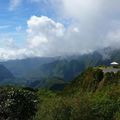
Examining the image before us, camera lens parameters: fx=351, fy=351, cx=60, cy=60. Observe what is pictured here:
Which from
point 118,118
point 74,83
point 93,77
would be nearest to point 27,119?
point 118,118

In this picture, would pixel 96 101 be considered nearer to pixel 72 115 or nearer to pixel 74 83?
pixel 72 115

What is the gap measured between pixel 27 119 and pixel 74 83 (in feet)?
301

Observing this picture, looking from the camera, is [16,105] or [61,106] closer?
[61,106]

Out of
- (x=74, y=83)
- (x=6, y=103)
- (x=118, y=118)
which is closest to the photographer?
(x=118, y=118)

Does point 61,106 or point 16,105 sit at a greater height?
point 61,106

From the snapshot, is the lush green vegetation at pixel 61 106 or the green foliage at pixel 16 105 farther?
the green foliage at pixel 16 105

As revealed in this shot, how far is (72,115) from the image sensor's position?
7294 centimetres

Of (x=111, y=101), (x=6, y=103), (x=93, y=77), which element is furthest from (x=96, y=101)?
(x=93, y=77)

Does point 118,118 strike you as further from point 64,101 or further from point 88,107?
point 64,101

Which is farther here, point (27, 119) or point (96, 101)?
point (27, 119)

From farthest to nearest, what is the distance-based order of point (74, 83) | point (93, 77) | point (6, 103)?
point (74, 83) → point (93, 77) → point (6, 103)

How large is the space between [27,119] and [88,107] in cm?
3368

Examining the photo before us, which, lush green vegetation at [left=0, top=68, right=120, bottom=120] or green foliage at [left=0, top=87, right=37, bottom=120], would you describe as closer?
lush green vegetation at [left=0, top=68, right=120, bottom=120]

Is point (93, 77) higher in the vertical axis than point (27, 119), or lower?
higher
